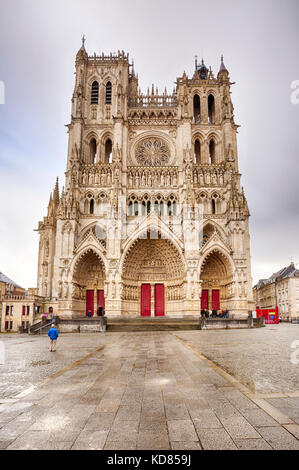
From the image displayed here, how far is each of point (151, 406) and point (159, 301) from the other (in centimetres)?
2850

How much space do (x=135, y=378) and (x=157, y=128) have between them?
33.9 metres

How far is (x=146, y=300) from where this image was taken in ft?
105

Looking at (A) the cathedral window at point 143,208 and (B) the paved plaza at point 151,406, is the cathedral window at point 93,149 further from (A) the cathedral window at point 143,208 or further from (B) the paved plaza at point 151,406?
(B) the paved plaza at point 151,406

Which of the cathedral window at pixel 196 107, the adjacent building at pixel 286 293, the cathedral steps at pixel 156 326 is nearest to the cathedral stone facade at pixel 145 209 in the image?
the cathedral window at pixel 196 107

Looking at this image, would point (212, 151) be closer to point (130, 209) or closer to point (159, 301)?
point (130, 209)

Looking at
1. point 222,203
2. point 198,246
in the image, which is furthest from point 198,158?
point 198,246

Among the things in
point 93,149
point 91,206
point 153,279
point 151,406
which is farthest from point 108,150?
point 151,406

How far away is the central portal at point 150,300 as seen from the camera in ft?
104

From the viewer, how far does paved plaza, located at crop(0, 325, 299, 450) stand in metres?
3.02

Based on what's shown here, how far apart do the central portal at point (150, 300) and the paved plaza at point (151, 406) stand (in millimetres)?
24784

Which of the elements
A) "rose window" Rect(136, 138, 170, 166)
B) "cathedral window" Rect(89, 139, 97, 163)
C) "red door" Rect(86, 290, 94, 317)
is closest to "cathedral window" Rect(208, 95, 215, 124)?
"rose window" Rect(136, 138, 170, 166)

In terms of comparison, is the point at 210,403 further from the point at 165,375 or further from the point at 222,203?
the point at 222,203

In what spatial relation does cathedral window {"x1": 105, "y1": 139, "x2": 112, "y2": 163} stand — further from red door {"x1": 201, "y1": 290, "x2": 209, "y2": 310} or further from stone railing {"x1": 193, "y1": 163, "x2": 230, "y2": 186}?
red door {"x1": 201, "y1": 290, "x2": 209, "y2": 310}

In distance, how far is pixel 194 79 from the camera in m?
38.4
